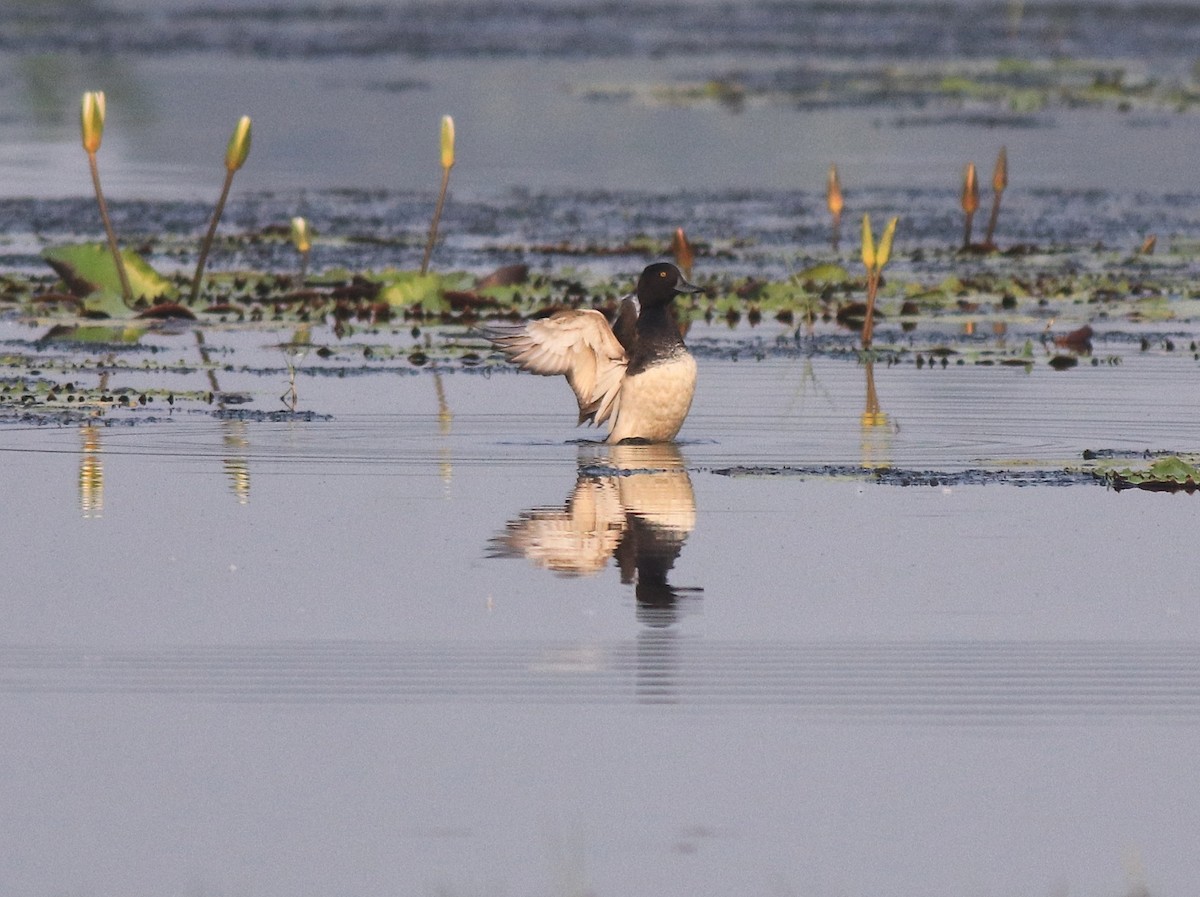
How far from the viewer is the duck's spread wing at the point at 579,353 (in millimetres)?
10852

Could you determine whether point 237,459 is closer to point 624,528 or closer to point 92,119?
point 624,528

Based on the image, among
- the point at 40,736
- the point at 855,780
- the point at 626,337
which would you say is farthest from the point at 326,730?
the point at 626,337

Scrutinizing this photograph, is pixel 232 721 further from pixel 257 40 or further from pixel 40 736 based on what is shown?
pixel 257 40

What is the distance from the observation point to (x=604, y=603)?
284 inches

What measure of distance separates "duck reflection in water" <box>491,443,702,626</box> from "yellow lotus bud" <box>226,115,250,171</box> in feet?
13.9

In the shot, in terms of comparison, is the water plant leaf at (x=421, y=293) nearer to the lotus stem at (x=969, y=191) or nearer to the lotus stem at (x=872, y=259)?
the lotus stem at (x=872, y=259)

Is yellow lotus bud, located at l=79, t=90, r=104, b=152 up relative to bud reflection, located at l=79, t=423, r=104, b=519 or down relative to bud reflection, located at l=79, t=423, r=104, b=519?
up

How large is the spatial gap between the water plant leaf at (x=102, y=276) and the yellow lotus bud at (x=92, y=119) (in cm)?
98

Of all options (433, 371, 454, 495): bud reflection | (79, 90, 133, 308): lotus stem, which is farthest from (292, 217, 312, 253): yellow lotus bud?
(433, 371, 454, 495): bud reflection

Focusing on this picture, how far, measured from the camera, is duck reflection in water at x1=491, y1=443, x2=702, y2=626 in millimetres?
7562

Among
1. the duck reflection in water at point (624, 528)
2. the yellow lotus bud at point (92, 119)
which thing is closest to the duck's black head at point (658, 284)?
the duck reflection in water at point (624, 528)

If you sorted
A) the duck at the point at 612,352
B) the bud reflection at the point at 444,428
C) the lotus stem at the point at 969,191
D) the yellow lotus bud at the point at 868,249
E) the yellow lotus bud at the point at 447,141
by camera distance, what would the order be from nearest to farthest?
the bud reflection at the point at 444,428 → the duck at the point at 612,352 → the yellow lotus bud at the point at 868,249 → the yellow lotus bud at the point at 447,141 → the lotus stem at the point at 969,191

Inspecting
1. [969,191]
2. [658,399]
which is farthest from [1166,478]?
[969,191]

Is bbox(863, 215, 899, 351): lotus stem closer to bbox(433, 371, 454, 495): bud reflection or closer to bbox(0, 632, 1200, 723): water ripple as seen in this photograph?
bbox(433, 371, 454, 495): bud reflection
